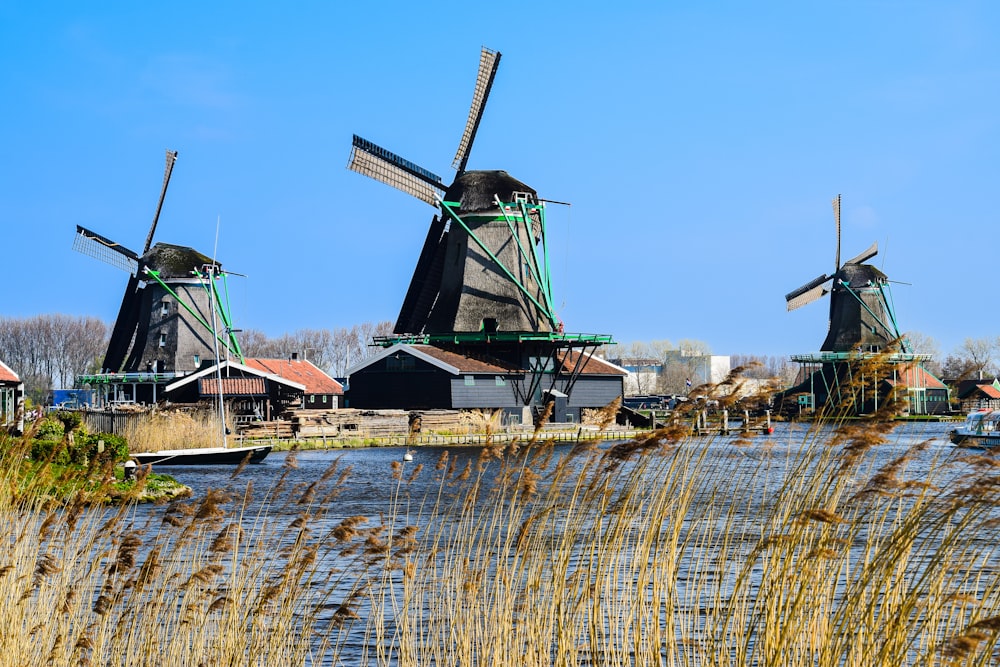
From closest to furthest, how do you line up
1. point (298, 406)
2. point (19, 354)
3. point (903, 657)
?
point (903, 657) < point (298, 406) < point (19, 354)

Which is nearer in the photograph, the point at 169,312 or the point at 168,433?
the point at 168,433

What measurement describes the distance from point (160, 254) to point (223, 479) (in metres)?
23.1

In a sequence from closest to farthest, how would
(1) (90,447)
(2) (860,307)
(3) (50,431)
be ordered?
(1) (90,447) → (3) (50,431) → (2) (860,307)

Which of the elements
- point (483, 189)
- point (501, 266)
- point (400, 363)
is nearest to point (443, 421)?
point (400, 363)

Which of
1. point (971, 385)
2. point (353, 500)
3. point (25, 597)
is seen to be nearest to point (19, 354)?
point (971, 385)

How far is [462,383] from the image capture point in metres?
39.6

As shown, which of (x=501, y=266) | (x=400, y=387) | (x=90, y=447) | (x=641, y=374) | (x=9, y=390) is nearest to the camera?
(x=90, y=447)

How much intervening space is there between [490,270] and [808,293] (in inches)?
992

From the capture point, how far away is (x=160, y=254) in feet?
146

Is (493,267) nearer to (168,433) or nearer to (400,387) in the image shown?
(400,387)

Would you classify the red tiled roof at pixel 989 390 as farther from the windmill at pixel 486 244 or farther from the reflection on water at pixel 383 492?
the reflection on water at pixel 383 492

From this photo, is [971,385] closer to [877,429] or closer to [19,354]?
[19,354]

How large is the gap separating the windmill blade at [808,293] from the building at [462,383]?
1956 cm

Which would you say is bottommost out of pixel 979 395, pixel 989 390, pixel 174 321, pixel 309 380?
pixel 979 395
